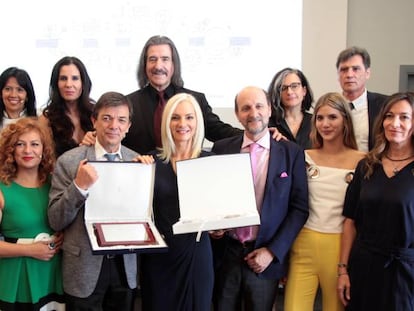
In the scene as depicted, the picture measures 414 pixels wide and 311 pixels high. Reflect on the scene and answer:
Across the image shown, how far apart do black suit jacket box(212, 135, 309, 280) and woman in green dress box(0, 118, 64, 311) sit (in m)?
1.00

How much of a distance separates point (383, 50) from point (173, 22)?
2188mm

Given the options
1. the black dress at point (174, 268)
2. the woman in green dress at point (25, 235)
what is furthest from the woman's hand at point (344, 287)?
the woman in green dress at point (25, 235)

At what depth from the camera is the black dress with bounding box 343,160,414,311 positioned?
6.10ft

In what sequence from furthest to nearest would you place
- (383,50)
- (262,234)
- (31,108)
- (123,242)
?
(383,50) < (31,108) < (262,234) < (123,242)

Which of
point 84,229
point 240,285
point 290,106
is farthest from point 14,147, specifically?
point 290,106

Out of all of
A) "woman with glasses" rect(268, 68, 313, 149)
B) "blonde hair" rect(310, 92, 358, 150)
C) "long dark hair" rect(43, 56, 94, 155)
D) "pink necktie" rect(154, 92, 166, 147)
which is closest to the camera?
"blonde hair" rect(310, 92, 358, 150)

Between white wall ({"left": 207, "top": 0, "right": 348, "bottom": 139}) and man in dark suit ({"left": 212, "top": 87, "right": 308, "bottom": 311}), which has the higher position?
white wall ({"left": 207, "top": 0, "right": 348, "bottom": 139})

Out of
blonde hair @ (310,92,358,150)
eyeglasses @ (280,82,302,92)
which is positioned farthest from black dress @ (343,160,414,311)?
eyeglasses @ (280,82,302,92)

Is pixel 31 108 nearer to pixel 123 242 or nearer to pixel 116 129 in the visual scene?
pixel 116 129

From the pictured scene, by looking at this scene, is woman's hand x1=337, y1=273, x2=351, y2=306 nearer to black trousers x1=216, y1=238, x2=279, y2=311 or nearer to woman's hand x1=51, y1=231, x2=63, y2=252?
black trousers x1=216, y1=238, x2=279, y2=311

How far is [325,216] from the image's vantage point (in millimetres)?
2137

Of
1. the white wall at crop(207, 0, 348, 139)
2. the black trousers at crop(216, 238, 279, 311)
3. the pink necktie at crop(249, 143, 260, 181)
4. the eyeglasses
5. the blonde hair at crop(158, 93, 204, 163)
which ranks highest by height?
the white wall at crop(207, 0, 348, 139)

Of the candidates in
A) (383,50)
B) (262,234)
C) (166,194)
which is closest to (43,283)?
(166,194)

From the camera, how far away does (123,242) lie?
5.63 feet
